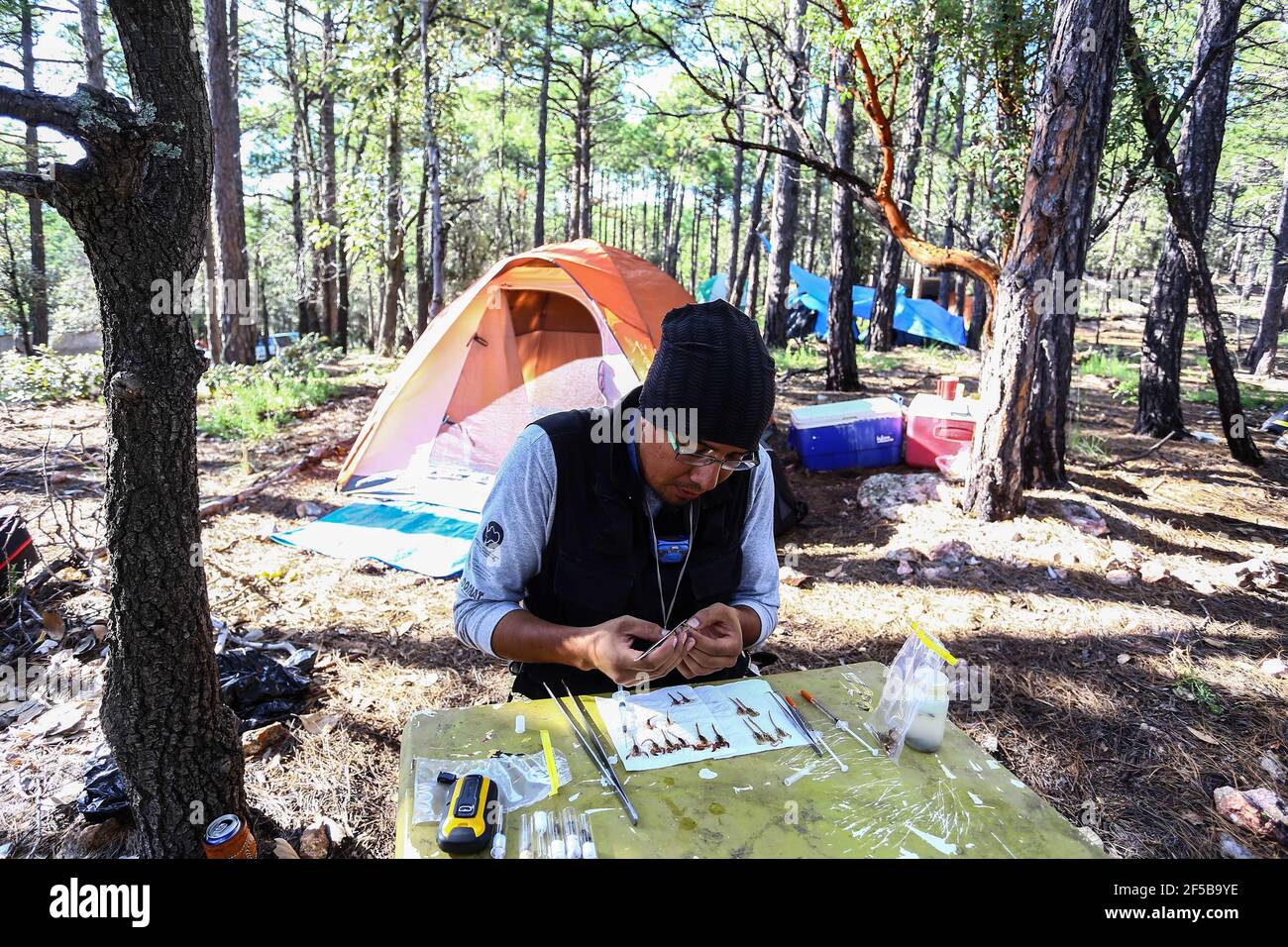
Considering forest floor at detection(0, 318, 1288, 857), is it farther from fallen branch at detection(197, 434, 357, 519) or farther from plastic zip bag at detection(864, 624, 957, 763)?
plastic zip bag at detection(864, 624, 957, 763)

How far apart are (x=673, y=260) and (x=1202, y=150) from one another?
26231mm

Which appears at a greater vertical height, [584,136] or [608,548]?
[584,136]

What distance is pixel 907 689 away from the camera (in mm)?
1541

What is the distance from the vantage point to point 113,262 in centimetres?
154

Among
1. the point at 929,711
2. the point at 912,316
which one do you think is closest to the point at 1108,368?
the point at 912,316

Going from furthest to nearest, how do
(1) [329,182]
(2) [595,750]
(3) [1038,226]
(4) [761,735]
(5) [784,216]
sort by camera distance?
(1) [329,182] → (5) [784,216] → (3) [1038,226] → (4) [761,735] → (2) [595,750]

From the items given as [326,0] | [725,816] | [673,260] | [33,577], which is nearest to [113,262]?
[725,816]

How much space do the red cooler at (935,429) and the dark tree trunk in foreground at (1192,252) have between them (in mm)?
2170

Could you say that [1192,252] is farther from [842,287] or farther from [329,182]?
[329,182]

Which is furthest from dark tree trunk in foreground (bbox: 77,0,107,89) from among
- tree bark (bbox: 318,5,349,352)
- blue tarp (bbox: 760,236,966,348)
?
blue tarp (bbox: 760,236,966,348)

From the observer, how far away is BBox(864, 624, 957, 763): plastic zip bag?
1.50 metres

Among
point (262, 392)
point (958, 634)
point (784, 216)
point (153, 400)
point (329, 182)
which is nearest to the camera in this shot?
point (153, 400)

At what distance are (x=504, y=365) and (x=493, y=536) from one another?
15.8 ft
